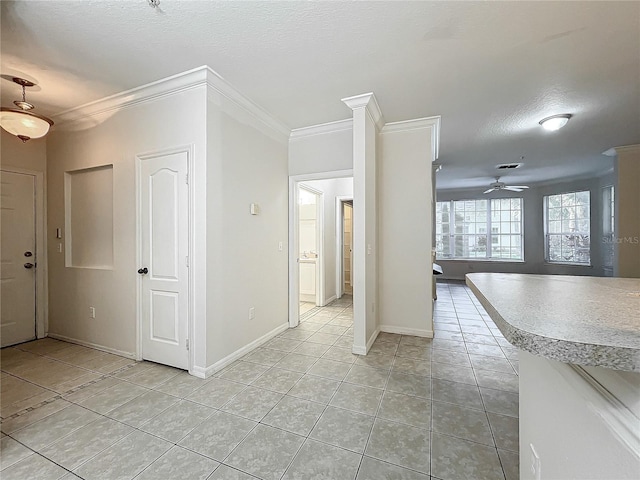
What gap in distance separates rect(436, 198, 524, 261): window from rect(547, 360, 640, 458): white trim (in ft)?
27.2

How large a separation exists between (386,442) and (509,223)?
26.6ft

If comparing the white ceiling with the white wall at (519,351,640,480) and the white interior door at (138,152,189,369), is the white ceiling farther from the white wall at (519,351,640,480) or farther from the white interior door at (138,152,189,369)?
the white wall at (519,351,640,480)

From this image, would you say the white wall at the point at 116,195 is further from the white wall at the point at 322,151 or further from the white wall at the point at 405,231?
the white wall at the point at 405,231

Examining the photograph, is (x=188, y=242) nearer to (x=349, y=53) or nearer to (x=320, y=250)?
(x=349, y=53)

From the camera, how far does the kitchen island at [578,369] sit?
1.52 ft

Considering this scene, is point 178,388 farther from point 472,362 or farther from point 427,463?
point 472,362

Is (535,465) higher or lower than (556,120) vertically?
lower

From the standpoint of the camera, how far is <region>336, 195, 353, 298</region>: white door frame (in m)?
5.59

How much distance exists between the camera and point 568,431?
758 mm

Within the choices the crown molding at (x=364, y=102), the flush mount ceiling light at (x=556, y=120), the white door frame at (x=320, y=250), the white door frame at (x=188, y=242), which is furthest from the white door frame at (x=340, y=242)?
the white door frame at (x=188, y=242)

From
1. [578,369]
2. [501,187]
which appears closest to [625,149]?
[501,187]

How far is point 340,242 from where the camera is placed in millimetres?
5730

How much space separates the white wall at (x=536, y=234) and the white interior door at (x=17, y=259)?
343 inches

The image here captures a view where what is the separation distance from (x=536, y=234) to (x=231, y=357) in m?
8.38
